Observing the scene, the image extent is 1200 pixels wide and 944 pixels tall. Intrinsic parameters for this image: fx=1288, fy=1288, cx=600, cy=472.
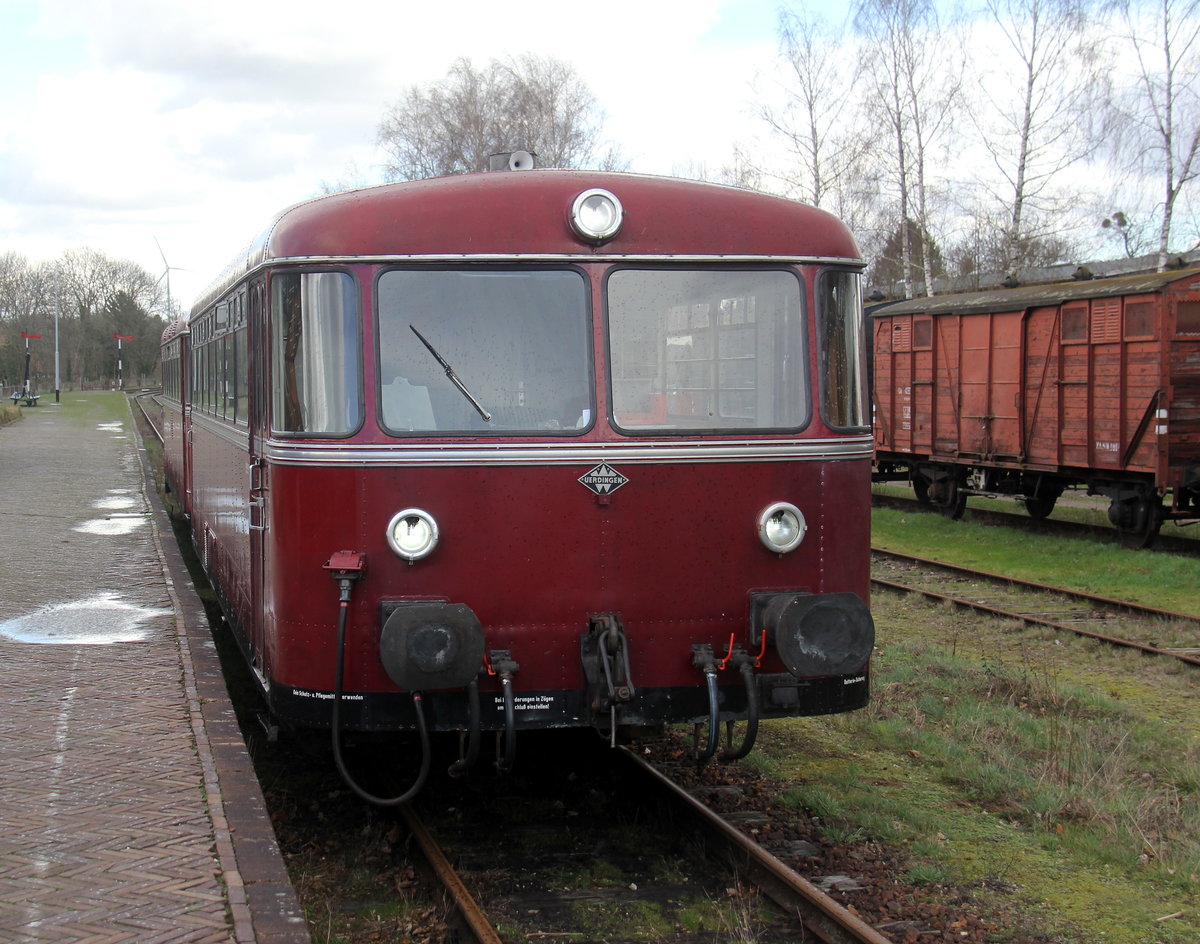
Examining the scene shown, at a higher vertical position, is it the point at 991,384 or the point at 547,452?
the point at 991,384

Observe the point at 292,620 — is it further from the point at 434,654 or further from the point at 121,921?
the point at 121,921

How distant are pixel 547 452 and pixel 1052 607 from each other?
7.93 m

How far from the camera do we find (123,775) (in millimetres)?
5832

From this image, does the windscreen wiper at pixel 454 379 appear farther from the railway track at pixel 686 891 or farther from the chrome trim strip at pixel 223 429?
the railway track at pixel 686 891

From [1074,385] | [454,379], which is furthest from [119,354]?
[454,379]

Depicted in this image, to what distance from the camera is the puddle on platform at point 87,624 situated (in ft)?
29.5

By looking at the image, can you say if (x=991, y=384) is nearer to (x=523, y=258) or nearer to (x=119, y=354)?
(x=523, y=258)

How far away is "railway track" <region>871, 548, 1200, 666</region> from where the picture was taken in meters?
10.3

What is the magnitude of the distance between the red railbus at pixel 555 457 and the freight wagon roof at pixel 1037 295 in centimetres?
1118

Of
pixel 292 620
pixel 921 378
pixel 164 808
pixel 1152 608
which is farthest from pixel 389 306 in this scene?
pixel 921 378

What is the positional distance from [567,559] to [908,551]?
1130 cm

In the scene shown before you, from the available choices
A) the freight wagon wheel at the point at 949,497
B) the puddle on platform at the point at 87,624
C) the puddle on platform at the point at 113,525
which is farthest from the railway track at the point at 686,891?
the freight wagon wheel at the point at 949,497

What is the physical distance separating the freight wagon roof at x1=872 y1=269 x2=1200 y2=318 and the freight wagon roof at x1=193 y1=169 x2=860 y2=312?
36.4 ft

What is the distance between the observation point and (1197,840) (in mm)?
5840
